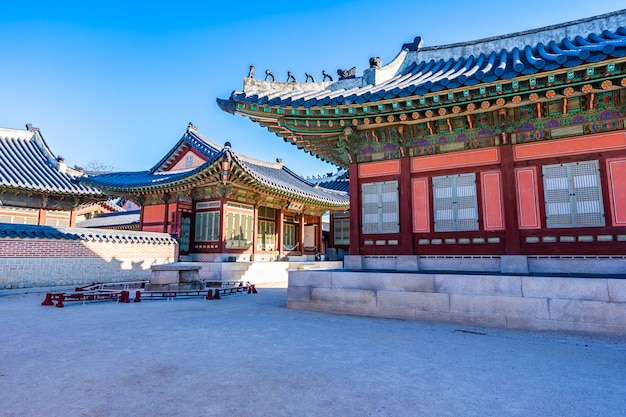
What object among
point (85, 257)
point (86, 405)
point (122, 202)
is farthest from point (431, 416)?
point (122, 202)

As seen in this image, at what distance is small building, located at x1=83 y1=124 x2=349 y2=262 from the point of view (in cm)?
1691

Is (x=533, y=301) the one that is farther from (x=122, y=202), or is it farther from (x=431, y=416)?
(x=122, y=202)

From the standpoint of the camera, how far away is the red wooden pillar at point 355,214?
926cm

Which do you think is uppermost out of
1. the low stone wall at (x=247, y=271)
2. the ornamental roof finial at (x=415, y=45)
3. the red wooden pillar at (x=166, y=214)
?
the ornamental roof finial at (x=415, y=45)

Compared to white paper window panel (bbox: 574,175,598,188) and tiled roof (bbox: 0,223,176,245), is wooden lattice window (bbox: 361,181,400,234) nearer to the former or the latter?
white paper window panel (bbox: 574,175,598,188)

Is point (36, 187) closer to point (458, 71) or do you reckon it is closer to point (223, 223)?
point (223, 223)

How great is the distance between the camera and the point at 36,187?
18391mm

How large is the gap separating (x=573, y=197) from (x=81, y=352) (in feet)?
29.5

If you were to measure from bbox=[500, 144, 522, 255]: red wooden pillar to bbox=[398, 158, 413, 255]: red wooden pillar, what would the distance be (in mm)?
2025

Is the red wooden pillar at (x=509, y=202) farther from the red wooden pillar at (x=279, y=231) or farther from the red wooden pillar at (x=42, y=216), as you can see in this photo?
the red wooden pillar at (x=42, y=216)

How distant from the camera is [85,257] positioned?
46.5 feet

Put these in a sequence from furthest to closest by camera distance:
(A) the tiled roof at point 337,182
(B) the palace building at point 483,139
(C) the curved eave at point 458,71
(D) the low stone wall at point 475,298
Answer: (A) the tiled roof at point 337,182 → (B) the palace building at point 483,139 → (C) the curved eave at point 458,71 → (D) the low stone wall at point 475,298

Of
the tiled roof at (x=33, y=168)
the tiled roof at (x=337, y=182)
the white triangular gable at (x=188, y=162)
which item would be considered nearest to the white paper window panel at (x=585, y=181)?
the white triangular gable at (x=188, y=162)

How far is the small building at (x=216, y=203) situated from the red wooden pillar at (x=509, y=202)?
10.8 meters
